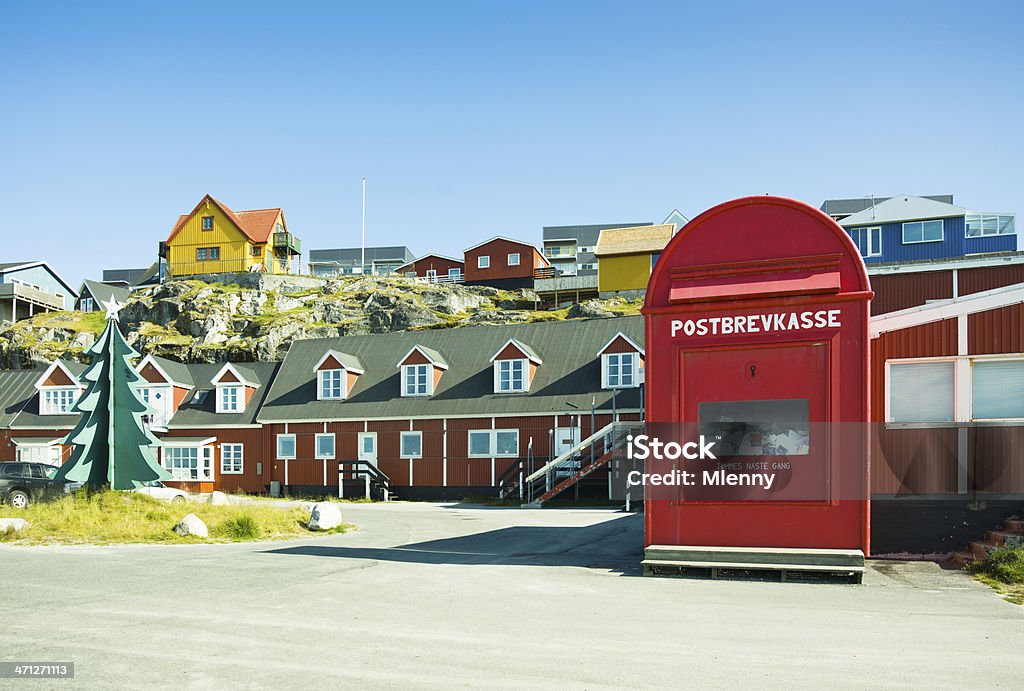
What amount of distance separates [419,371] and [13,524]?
2248cm

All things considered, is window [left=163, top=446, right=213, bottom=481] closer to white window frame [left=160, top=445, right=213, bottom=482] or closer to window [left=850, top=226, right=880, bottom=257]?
white window frame [left=160, top=445, right=213, bottom=482]

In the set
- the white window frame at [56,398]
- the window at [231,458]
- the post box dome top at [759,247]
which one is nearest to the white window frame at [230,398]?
the window at [231,458]

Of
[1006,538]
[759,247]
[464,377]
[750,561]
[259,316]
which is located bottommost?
[750,561]

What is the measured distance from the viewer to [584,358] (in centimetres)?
3859

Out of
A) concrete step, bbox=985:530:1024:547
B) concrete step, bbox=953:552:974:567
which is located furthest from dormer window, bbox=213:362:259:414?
concrete step, bbox=985:530:1024:547

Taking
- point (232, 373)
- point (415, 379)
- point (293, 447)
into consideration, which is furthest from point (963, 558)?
point (232, 373)

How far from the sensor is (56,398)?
4659 cm

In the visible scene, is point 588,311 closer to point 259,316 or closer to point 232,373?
point 259,316

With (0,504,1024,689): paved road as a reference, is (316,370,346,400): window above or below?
above

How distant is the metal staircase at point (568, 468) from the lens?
106 feet

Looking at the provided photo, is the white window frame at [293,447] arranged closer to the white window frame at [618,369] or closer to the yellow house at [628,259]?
the white window frame at [618,369]

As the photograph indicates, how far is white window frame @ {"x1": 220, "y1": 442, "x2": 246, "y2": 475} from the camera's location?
4356 cm

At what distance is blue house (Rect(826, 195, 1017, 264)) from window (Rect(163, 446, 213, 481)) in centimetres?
3237

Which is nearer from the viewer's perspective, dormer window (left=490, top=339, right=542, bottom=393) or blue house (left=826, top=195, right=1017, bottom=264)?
dormer window (left=490, top=339, right=542, bottom=393)
